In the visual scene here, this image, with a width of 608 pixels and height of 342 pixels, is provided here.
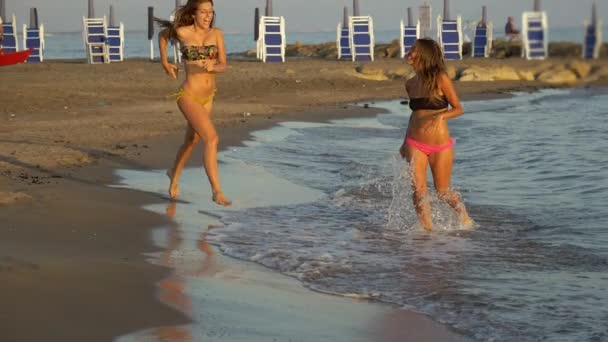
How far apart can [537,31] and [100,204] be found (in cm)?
378

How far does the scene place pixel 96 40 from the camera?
34219 millimetres

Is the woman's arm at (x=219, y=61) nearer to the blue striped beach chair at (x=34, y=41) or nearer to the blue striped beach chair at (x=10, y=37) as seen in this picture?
the blue striped beach chair at (x=34, y=41)

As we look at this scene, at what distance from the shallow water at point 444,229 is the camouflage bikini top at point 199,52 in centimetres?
118

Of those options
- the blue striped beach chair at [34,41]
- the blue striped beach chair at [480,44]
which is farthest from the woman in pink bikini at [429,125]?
the blue striped beach chair at [480,44]

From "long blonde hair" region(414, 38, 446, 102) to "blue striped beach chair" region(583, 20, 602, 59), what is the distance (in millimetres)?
2607

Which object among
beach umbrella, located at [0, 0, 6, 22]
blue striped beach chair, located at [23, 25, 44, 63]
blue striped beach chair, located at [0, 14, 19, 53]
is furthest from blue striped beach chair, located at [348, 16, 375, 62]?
beach umbrella, located at [0, 0, 6, 22]

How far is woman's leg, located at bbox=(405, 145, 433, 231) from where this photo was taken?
26.6 feet

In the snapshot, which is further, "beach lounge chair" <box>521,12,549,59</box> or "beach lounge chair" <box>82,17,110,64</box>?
"beach lounge chair" <box>82,17,110,64</box>

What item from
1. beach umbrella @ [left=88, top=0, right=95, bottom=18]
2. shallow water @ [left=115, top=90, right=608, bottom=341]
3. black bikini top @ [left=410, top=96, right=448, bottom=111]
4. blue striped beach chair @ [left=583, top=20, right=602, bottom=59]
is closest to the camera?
blue striped beach chair @ [left=583, top=20, right=602, bottom=59]

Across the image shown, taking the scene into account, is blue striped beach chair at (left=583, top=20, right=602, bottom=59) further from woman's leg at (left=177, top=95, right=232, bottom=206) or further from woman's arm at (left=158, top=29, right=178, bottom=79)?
woman's arm at (left=158, top=29, right=178, bottom=79)

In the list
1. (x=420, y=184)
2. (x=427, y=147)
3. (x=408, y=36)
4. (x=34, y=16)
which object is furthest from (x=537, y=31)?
(x=34, y=16)

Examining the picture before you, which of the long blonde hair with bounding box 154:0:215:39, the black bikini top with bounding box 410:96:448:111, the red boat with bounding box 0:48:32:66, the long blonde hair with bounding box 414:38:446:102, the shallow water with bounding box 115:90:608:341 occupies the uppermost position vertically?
the long blonde hair with bounding box 154:0:215:39

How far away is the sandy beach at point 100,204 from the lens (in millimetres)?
5137

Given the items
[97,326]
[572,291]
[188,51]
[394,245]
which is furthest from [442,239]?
[97,326]
